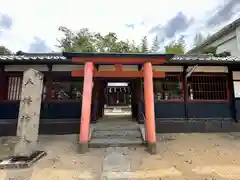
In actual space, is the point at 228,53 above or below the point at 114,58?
above

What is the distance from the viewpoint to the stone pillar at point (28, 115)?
157 inches

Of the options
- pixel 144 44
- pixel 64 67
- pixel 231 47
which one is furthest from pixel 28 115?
pixel 144 44

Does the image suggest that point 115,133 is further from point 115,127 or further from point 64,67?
point 64,67

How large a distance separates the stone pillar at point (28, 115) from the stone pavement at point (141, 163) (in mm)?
525

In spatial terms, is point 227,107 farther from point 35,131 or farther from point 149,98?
point 35,131

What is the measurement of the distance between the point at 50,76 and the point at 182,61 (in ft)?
17.2

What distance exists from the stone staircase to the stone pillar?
65.6 inches

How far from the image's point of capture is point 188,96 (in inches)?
269

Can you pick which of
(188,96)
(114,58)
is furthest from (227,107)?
(114,58)

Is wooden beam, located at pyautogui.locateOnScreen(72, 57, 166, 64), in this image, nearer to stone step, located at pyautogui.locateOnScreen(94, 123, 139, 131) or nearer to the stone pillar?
the stone pillar

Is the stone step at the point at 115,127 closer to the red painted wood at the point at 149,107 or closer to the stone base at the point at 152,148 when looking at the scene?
the red painted wood at the point at 149,107

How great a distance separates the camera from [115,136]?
18.2ft

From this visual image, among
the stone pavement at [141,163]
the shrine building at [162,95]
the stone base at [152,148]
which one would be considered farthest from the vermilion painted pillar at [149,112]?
the shrine building at [162,95]

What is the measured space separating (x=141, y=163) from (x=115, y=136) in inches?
69.5
